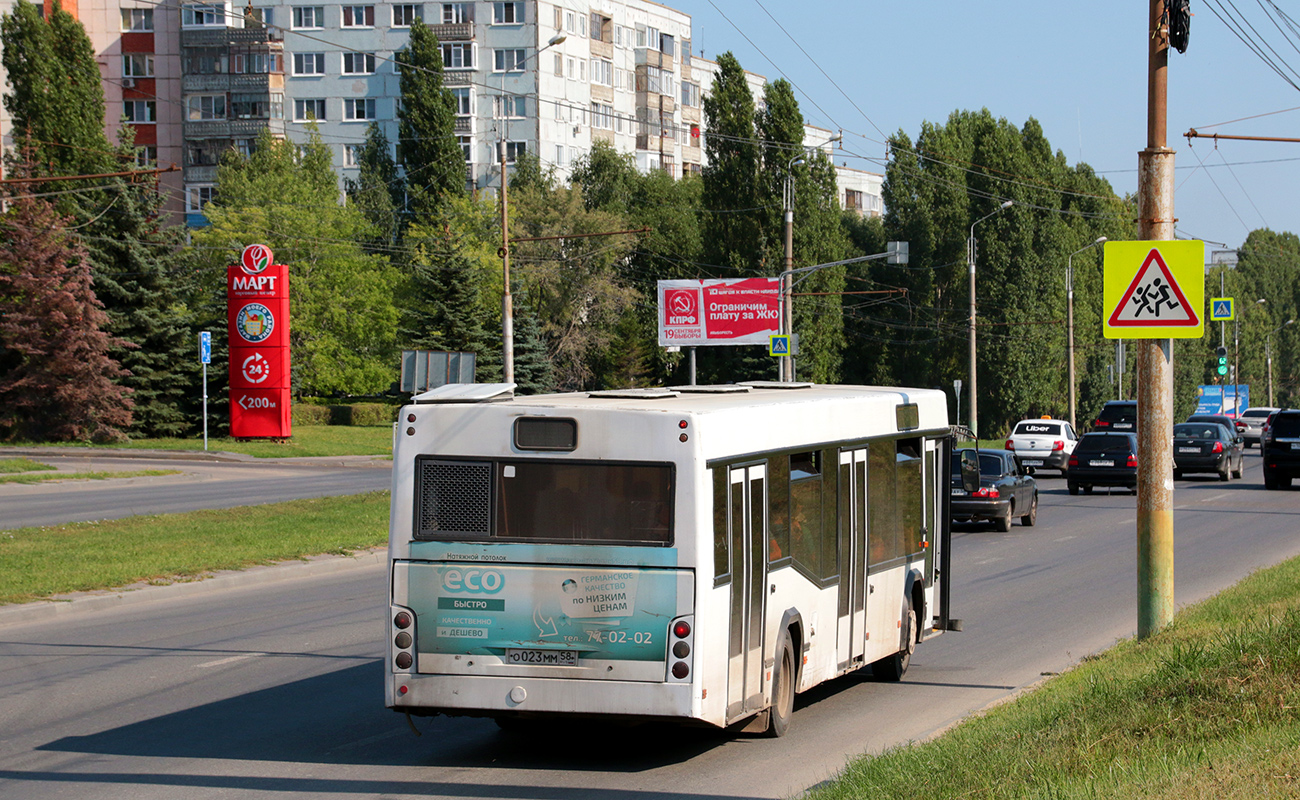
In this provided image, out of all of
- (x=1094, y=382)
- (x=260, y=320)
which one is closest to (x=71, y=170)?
(x=260, y=320)

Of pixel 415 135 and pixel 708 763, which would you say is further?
pixel 415 135

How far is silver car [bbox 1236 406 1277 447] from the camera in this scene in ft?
236

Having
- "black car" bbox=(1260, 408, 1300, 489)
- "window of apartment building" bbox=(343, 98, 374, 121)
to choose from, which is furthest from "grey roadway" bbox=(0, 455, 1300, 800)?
"window of apartment building" bbox=(343, 98, 374, 121)

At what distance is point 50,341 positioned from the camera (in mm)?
47000

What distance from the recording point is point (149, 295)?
171ft

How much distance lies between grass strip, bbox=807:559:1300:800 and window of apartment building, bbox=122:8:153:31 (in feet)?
313

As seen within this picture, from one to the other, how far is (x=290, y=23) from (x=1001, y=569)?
82.7 metres

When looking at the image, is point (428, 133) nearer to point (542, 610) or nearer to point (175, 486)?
point (175, 486)

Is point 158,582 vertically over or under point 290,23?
under

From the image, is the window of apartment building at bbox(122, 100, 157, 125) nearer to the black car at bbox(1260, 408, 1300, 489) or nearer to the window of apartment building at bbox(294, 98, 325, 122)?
the window of apartment building at bbox(294, 98, 325, 122)

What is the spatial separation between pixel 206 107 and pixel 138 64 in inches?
270

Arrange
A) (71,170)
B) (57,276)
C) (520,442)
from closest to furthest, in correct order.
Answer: (520,442) → (57,276) → (71,170)

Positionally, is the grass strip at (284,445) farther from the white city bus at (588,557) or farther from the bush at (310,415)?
the white city bus at (588,557)

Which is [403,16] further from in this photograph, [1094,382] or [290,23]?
[1094,382]
